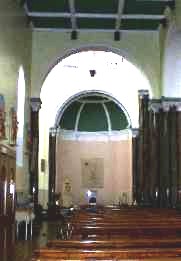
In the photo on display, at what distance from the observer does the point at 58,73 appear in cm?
2919

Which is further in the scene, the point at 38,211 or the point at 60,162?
the point at 60,162

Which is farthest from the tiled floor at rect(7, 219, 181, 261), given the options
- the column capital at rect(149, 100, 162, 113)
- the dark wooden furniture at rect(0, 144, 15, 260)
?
the column capital at rect(149, 100, 162, 113)

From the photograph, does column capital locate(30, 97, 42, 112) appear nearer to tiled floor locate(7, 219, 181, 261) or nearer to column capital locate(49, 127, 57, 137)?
tiled floor locate(7, 219, 181, 261)

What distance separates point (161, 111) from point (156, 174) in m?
2.38

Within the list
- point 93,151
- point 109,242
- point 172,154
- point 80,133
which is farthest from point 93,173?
point 109,242

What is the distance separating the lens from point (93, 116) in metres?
31.6

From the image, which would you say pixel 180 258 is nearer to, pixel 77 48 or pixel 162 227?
pixel 162 227

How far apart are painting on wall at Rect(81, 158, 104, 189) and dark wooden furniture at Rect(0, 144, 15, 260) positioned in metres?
16.5

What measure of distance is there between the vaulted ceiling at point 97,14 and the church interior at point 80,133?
38 mm

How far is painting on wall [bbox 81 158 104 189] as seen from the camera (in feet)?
102

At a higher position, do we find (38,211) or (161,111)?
(161,111)

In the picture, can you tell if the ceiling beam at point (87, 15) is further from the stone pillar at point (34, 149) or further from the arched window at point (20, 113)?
the stone pillar at point (34, 149)

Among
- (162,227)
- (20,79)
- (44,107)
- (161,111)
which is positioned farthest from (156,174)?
(44,107)

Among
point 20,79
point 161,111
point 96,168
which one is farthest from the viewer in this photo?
point 96,168
